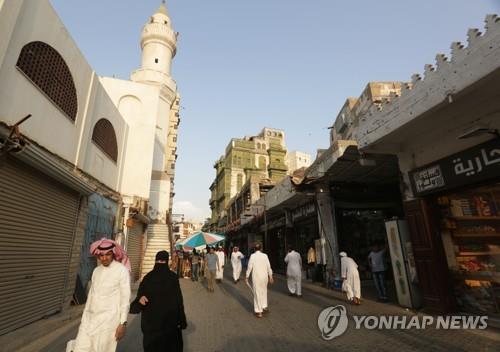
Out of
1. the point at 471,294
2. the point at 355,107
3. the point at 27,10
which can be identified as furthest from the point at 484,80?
the point at 355,107

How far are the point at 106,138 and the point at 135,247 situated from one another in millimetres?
6771

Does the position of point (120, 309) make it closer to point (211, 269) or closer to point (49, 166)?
point (49, 166)

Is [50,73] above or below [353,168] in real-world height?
above

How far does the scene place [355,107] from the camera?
1684 centimetres

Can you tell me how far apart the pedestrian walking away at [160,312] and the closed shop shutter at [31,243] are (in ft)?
12.5

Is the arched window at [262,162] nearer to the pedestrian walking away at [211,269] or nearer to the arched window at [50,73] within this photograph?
the pedestrian walking away at [211,269]

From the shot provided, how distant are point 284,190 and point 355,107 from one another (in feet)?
24.2

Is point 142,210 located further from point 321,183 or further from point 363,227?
point 363,227

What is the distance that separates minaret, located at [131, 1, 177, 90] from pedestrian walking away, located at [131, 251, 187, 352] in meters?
23.2

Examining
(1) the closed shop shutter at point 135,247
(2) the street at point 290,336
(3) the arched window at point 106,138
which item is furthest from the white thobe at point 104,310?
(1) the closed shop shutter at point 135,247

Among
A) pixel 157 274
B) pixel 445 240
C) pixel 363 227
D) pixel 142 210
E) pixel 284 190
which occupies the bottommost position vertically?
pixel 157 274

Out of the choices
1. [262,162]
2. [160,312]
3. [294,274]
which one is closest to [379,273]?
[294,274]

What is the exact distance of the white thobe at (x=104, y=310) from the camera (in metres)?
2.85

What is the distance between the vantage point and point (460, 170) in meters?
5.77
